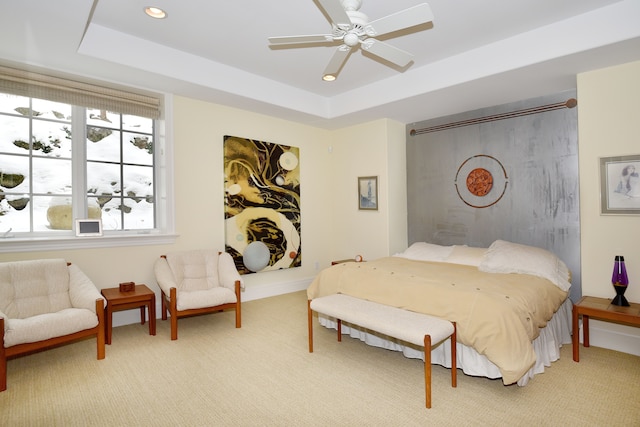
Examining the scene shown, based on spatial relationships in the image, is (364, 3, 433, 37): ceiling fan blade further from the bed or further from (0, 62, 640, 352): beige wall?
(0, 62, 640, 352): beige wall

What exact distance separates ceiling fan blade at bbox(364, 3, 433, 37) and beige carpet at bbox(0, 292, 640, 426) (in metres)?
2.55

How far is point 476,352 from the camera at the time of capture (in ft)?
8.52

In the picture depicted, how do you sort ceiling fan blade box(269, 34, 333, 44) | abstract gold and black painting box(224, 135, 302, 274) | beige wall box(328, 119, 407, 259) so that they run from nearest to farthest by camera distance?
ceiling fan blade box(269, 34, 333, 44), abstract gold and black painting box(224, 135, 302, 274), beige wall box(328, 119, 407, 259)

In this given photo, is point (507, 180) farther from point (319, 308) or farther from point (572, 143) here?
point (319, 308)

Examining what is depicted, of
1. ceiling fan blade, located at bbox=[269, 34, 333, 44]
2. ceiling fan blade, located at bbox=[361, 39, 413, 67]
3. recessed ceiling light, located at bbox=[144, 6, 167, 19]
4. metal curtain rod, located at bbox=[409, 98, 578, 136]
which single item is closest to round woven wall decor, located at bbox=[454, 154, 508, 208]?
metal curtain rod, located at bbox=[409, 98, 578, 136]

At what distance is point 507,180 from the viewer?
427 centimetres

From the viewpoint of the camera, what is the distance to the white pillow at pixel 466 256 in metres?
3.83

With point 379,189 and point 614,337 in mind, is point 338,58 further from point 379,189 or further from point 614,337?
point 614,337

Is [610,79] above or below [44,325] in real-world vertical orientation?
above

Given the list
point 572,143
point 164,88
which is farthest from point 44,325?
point 572,143

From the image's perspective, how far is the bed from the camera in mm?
2346

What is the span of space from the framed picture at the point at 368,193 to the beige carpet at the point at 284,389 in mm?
2439

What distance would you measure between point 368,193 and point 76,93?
386cm

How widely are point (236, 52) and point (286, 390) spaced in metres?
3.31
